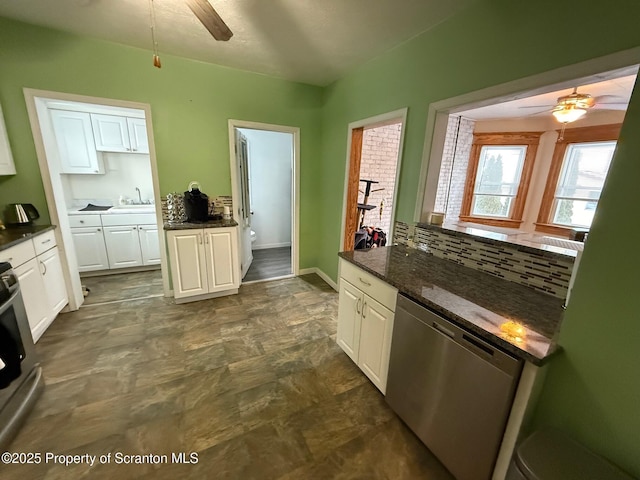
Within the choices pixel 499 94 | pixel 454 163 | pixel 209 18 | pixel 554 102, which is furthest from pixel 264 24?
pixel 454 163

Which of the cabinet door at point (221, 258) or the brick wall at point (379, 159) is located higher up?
the brick wall at point (379, 159)

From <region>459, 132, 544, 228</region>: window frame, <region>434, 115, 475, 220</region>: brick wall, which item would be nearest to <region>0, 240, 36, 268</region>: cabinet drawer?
<region>434, 115, 475, 220</region>: brick wall

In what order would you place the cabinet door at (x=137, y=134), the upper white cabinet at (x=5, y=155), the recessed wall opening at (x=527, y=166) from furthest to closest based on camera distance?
the recessed wall opening at (x=527, y=166), the cabinet door at (x=137, y=134), the upper white cabinet at (x=5, y=155)

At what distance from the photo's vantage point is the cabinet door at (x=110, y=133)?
3.37 metres

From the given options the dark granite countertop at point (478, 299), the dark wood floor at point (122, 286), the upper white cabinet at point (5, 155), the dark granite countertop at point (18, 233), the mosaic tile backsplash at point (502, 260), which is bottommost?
the dark wood floor at point (122, 286)

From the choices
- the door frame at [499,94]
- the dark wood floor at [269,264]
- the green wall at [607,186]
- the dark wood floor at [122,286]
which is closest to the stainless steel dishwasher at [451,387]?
the green wall at [607,186]

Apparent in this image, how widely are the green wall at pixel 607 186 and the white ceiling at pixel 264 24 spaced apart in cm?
26

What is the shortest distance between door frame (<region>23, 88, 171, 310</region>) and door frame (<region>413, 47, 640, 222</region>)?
269 cm

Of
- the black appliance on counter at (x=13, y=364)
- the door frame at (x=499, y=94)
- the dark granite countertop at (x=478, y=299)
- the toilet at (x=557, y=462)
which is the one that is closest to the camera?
the toilet at (x=557, y=462)

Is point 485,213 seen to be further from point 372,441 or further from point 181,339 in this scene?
point 181,339

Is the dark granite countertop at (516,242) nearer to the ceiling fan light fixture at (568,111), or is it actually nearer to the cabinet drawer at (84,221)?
the ceiling fan light fixture at (568,111)

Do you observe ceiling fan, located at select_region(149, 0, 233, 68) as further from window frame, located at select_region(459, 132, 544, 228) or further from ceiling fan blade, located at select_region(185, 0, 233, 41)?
window frame, located at select_region(459, 132, 544, 228)

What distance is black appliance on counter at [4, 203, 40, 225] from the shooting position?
87.5 inches

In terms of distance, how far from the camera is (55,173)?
241 cm
